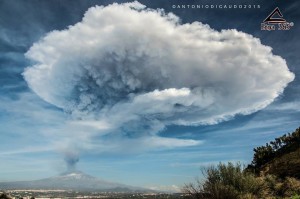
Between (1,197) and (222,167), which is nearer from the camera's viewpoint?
(222,167)

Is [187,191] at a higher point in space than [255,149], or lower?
lower

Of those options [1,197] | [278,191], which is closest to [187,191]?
[278,191]

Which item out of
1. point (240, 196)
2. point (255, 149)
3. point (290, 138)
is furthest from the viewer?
point (255, 149)

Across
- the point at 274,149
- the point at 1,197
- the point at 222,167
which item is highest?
the point at 274,149

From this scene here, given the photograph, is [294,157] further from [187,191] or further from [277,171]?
[187,191]

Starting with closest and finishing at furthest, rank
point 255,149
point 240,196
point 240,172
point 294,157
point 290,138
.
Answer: point 240,196 < point 240,172 < point 294,157 < point 290,138 < point 255,149

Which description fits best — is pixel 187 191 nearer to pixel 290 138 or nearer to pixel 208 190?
pixel 208 190

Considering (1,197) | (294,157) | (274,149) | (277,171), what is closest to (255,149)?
(274,149)

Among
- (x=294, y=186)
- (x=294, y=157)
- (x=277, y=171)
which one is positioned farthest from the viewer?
(x=294, y=157)

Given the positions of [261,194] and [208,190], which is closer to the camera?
[208,190]
